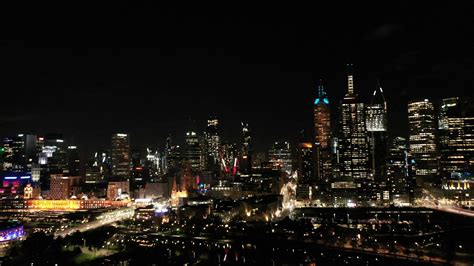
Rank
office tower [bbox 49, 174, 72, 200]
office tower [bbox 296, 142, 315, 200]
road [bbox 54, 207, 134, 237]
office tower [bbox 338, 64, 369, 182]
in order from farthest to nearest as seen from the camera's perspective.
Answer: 1. office tower [bbox 296, 142, 315, 200]
2. office tower [bbox 338, 64, 369, 182]
3. office tower [bbox 49, 174, 72, 200]
4. road [bbox 54, 207, 134, 237]

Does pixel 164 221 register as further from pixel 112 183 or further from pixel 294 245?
pixel 112 183

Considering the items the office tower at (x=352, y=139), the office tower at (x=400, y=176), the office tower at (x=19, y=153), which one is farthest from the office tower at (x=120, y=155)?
the office tower at (x=400, y=176)

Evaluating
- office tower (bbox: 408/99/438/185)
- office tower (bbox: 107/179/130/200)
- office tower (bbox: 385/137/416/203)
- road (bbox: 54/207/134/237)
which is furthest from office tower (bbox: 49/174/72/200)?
office tower (bbox: 408/99/438/185)

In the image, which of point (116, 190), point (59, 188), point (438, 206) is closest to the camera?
point (438, 206)

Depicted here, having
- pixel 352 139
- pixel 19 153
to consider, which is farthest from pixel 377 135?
pixel 19 153

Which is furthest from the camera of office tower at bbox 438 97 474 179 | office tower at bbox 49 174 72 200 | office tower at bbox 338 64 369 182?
office tower at bbox 338 64 369 182

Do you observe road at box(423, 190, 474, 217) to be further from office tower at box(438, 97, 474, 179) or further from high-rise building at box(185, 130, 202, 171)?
high-rise building at box(185, 130, 202, 171)

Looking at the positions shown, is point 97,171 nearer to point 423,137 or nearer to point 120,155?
point 120,155
